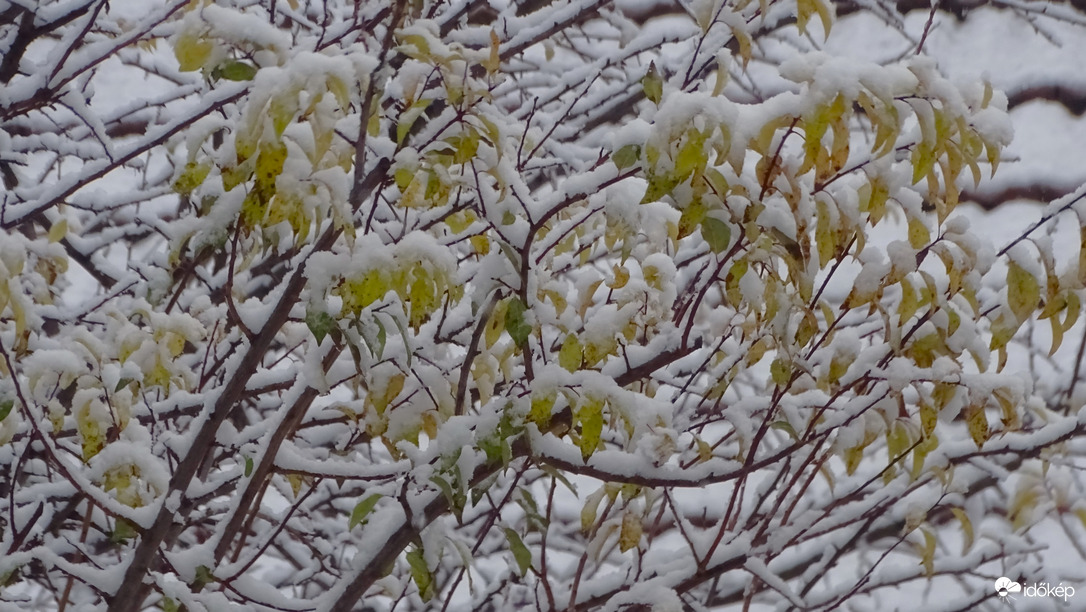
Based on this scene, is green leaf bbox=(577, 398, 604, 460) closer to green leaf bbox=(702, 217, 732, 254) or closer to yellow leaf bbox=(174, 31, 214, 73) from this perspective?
green leaf bbox=(702, 217, 732, 254)

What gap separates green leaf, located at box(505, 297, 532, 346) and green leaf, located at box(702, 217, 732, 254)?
0.27 metres

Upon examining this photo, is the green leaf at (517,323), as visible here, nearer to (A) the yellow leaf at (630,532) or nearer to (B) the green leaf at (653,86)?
(B) the green leaf at (653,86)

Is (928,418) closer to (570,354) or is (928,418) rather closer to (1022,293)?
(1022,293)

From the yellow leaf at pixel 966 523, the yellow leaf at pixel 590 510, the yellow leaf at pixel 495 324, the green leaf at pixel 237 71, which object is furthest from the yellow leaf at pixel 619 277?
the yellow leaf at pixel 966 523

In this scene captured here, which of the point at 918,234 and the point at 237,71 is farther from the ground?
the point at 237,71

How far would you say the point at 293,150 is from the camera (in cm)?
114

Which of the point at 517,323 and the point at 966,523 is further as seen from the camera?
the point at 966,523

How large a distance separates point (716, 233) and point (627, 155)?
0.50 ft

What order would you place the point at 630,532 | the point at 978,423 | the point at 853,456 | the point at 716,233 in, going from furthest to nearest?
the point at 630,532
the point at 853,456
the point at 978,423
the point at 716,233

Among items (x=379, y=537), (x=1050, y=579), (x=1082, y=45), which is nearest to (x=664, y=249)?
(x=379, y=537)

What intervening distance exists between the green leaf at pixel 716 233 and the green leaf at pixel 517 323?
0.89 ft

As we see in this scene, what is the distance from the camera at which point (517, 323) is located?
1209 mm

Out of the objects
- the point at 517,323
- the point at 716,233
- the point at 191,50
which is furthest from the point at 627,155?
the point at 191,50

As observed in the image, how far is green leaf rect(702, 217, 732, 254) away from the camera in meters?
1.12
